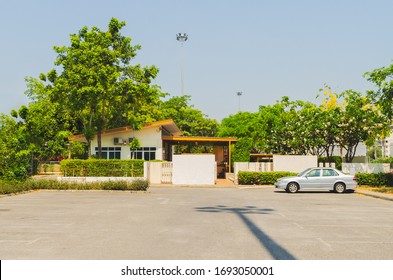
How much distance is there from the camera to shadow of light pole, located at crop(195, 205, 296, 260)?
344 inches

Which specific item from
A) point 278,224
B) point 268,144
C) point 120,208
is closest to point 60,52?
point 268,144

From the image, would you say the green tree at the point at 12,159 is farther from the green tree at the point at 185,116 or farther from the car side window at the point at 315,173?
the green tree at the point at 185,116

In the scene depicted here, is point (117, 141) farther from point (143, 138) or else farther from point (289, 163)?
point (289, 163)

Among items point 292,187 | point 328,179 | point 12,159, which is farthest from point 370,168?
point 12,159

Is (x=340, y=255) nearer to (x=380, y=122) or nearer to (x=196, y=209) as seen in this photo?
(x=196, y=209)

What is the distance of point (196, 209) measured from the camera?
59.0 feet

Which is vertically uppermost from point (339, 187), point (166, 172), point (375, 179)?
point (166, 172)

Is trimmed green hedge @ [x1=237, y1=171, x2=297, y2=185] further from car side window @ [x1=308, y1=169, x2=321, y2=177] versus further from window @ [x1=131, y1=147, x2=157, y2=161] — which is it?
window @ [x1=131, y1=147, x2=157, y2=161]

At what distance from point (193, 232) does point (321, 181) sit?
1795 centimetres

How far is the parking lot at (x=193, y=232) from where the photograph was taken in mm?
8891

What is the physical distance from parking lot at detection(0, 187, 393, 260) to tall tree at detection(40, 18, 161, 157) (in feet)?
72.3

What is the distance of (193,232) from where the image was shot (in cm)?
1164

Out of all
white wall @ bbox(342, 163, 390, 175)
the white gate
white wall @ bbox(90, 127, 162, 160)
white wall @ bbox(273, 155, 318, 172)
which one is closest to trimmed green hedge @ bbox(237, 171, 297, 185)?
white wall @ bbox(273, 155, 318, 172)

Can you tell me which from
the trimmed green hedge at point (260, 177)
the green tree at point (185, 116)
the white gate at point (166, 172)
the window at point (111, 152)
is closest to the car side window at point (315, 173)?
the trimmed green hedge at point (260, 177)
